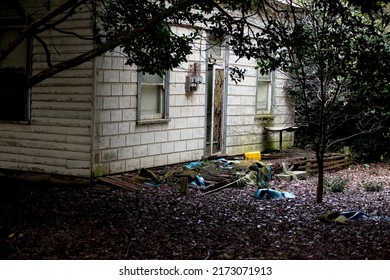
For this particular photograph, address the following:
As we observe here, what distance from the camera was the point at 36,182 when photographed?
10703 millimetres

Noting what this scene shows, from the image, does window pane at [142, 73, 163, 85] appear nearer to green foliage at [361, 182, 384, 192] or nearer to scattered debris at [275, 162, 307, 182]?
scattered debris at [275, 162, 307, 182]

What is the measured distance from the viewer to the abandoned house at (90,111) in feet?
33.6

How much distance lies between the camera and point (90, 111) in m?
10.1

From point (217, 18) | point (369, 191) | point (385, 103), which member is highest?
point (217, 18)

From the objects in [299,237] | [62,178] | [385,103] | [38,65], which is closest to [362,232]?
[299,237]

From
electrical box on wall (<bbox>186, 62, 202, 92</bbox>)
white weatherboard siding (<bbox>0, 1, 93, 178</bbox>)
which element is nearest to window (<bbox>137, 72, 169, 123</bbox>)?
electrical box on wall (<bbox>186, 62, 202, 92</bbox>)

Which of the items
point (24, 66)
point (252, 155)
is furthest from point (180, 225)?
point (252, 155)

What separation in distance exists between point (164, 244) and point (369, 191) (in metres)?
6.38

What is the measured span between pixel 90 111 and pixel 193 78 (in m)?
3.31

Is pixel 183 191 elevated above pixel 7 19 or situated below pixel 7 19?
below

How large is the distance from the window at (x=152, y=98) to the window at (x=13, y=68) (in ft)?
7.38

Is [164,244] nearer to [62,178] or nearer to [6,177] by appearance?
[62,178]

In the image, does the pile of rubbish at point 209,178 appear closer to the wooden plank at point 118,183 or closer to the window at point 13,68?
the wooden plank at point 118,183

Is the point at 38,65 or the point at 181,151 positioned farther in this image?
the point at 181,151
